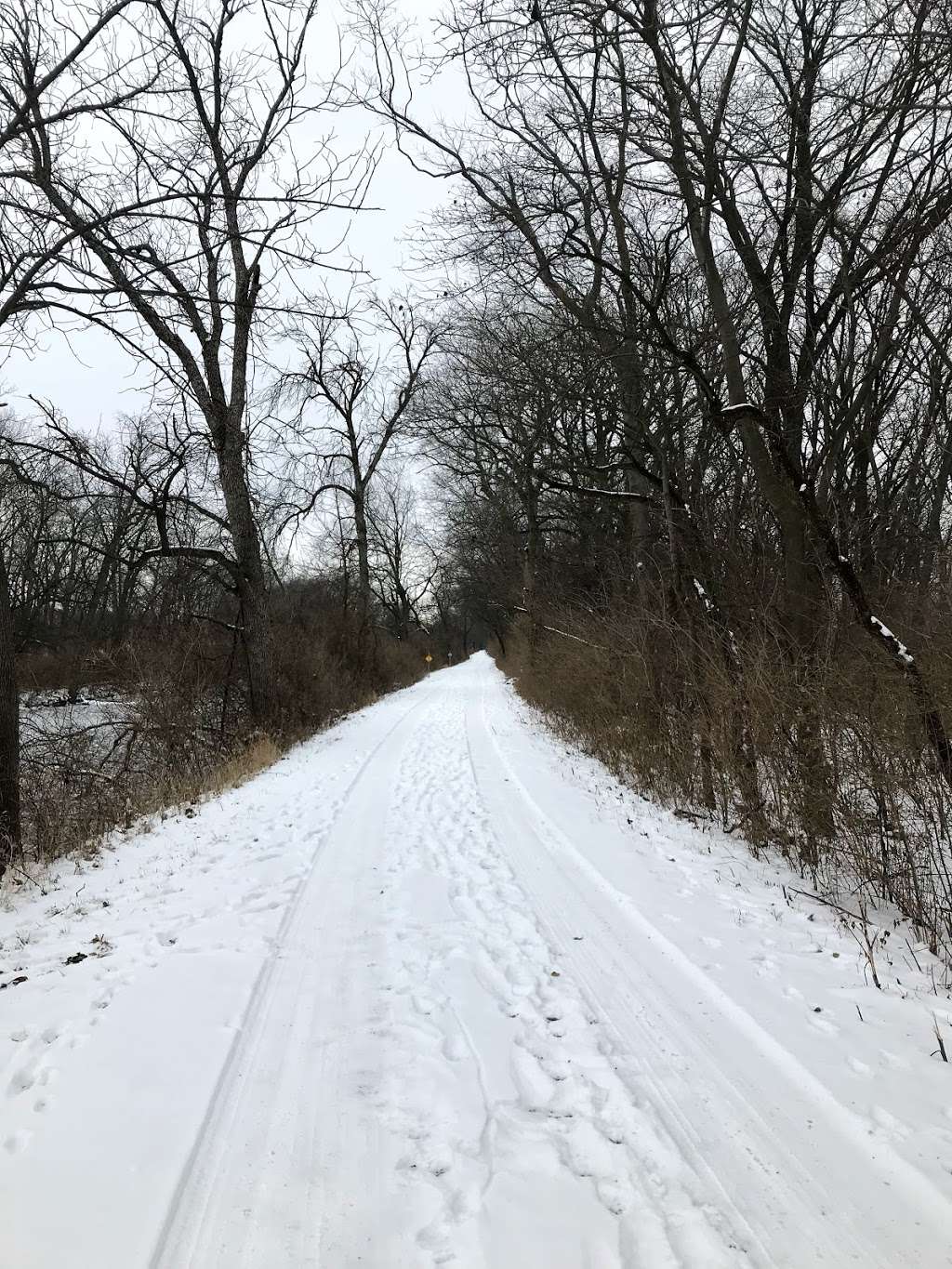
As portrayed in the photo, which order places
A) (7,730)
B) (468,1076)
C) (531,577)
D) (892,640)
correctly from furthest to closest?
(531,577), (7,730), (892,640), (468,1076)

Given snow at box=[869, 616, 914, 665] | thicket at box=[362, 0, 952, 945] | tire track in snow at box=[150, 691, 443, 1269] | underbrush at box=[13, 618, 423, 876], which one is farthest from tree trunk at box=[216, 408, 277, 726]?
snow at box=[869, 616, 914, 665]

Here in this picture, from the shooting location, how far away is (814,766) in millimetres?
4605

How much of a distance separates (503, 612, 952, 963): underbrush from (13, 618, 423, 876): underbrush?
6056 millimetres

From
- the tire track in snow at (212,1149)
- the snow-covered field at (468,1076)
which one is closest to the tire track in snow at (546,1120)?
the snow-covered field at (468,1076)

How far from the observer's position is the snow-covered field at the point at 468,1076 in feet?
6.13

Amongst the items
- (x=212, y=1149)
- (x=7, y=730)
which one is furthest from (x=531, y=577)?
(x=212, y=1149)

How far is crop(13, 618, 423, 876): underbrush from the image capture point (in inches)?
294

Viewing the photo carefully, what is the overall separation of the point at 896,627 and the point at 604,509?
12352mm

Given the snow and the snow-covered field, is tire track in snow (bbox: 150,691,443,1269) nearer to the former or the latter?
the snow-covered field

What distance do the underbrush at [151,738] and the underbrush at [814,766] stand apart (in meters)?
6.06

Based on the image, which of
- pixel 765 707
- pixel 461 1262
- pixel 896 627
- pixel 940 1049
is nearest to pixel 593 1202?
pixel 461 1262

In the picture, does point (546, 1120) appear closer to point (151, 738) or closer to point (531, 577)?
point (151, 738)

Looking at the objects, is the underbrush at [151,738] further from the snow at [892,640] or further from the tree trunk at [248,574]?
the snow at [892,640]

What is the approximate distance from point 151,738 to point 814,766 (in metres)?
9.48
